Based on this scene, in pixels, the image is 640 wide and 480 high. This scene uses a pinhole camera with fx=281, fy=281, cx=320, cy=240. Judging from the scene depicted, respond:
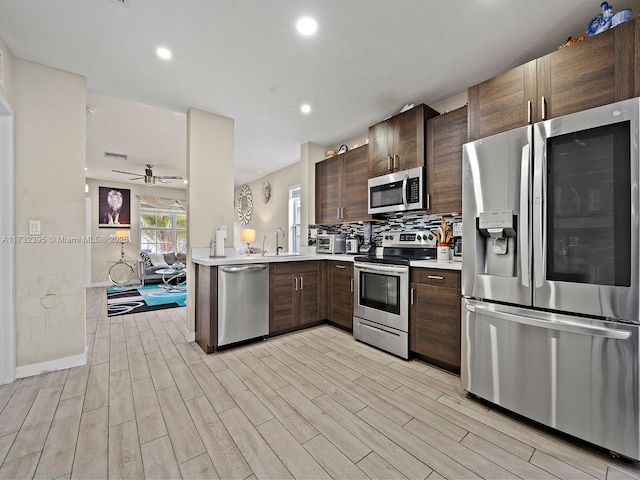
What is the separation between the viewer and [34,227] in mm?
2359

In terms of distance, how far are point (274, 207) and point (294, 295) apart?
3.38m

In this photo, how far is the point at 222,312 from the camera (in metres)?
2.82

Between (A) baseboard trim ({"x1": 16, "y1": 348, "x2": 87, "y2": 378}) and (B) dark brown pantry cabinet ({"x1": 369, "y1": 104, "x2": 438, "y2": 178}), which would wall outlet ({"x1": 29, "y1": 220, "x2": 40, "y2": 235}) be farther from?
(B) dark brown pantry cabinet ({"x1": 369, "y1": 104, "x2": 438, "y2": 178})

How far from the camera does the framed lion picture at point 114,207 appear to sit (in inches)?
275

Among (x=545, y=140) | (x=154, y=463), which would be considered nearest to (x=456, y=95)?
(x=545, y=140)

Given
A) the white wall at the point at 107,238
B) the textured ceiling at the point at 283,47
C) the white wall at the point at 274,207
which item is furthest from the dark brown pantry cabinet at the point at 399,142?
the white wall at the point at 107,238

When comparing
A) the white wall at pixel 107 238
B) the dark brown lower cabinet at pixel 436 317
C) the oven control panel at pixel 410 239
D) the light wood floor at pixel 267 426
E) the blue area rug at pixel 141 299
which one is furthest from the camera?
the white wall at pixel 107 238

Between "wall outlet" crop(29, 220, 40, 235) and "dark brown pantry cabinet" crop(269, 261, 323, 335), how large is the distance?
2.02m

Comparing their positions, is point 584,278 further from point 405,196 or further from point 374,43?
point 374,43

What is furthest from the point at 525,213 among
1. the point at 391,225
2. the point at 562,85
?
the point at 391,225

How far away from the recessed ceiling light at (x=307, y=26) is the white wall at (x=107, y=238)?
7.09 metres

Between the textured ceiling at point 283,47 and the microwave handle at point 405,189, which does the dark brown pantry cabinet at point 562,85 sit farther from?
the microwave handle at point 405,189

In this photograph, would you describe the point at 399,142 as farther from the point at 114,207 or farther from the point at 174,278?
the point at 114,207

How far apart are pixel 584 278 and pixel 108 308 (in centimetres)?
589
